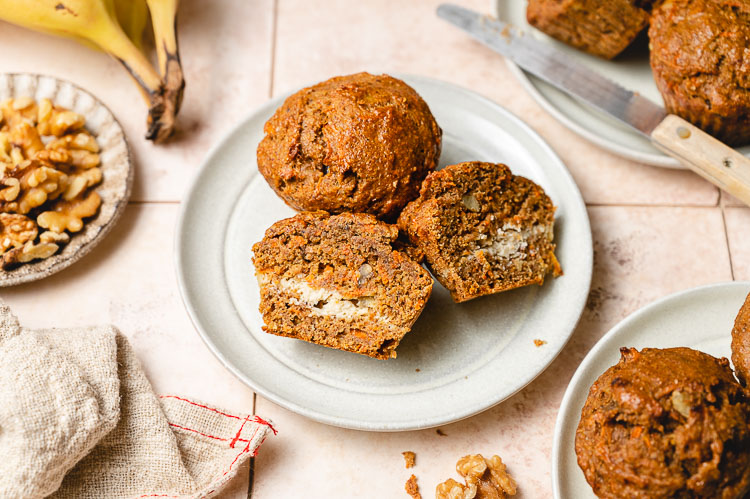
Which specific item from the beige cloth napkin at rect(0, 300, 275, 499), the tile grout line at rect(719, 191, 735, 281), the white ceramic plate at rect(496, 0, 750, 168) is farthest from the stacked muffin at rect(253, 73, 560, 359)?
the tile grout line at rect(719, 191, 735, 281)

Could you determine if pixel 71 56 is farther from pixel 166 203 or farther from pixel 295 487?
pixel 295 487

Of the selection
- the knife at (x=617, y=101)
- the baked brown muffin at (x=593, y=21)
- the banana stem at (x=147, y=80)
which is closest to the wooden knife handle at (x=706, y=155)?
the knife at (x=617, y=101)

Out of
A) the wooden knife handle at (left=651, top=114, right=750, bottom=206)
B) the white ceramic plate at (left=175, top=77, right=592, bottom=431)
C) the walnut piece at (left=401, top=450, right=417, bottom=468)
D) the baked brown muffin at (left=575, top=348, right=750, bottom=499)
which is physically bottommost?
the walnut piece at (left=401, top=450, right=417, bottom=468)

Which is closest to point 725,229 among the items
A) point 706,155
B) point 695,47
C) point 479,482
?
point 706,155

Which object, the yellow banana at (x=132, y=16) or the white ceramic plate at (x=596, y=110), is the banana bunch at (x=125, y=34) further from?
the white ceramic plate at (x=596, y=110)

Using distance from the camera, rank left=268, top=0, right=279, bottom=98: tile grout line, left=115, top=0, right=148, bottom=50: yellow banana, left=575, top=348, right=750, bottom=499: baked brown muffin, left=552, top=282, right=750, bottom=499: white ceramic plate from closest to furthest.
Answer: left=575, top=348, right=750, bottom=499: baked brown muffin
left=552, top=282, right=750, bottom=499: white ceramic plate
left=115, top=0, right=148, bottom=50: yellow banana
left=268, top=0, right=279, bottom=98: tile grout line

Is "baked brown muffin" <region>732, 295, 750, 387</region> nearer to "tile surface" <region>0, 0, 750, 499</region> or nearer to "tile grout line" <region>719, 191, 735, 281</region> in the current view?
"tile surface" <region>0, 0, 750, 499</region>

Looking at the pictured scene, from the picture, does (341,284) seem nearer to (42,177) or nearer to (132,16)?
(42,177)
